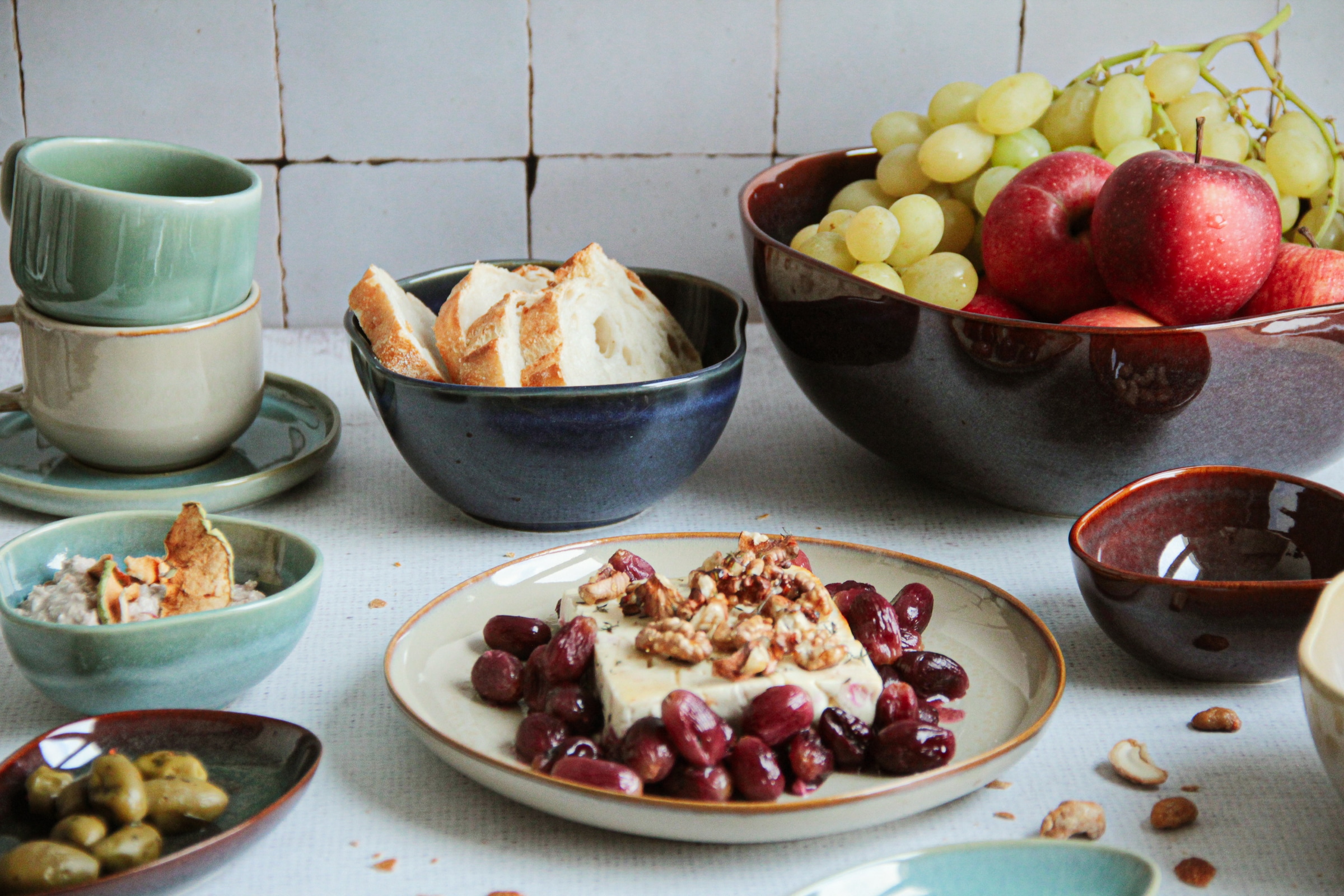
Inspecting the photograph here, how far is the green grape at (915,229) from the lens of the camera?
93 cm

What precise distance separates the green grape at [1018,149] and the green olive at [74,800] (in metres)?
0.81

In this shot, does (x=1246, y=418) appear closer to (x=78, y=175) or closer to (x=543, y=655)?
(x=543, y=655)

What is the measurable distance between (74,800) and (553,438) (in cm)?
39

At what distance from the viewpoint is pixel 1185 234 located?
31.3 inches

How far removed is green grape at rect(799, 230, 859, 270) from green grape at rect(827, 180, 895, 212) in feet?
0.30

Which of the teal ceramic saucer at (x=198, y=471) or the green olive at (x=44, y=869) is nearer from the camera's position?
the green olive at (x=44, y=869)

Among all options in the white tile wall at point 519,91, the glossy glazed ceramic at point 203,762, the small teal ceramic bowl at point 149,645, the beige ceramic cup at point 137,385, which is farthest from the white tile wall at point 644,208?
the glossy glazed ceramic at point 203,762

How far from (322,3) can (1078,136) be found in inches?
30.1

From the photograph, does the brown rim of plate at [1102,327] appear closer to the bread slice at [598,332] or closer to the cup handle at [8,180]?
the bread slice at [598,332]

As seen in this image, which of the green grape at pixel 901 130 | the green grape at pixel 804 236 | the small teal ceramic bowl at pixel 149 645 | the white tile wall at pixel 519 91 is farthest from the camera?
the white tile wall at pixel 519 91

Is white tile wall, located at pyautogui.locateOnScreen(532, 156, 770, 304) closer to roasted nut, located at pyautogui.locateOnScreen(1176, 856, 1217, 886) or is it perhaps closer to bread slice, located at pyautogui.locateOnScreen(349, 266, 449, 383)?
bread slice, located at pyautogui.locateOnScreen(349, 266, 449, 383)

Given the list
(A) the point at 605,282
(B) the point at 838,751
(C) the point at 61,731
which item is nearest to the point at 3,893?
(C) the point at 61,731

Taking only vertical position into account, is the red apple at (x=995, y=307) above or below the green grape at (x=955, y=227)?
below

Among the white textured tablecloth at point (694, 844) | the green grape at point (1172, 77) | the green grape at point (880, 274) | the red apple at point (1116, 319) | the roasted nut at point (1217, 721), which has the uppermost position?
the green grape at point (1172, 77)
